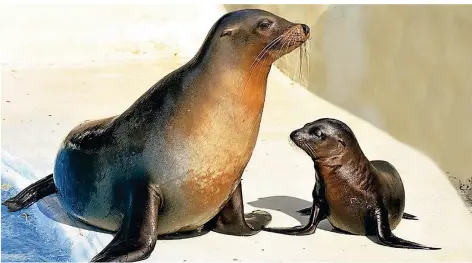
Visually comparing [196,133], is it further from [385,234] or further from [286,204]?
[286,204]

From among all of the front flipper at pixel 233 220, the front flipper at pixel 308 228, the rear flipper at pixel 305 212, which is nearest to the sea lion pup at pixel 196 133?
the front flipper at pixel 233 220

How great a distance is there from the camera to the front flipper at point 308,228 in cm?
524

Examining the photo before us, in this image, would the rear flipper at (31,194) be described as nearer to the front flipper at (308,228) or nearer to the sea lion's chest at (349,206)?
the front flipper at (308,228)

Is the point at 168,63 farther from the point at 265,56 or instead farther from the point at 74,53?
the point at 265,56

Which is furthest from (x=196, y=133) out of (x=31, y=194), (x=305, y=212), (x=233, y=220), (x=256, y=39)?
(x=31, y=194)

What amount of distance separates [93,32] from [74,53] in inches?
24.1

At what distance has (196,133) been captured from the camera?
461cm

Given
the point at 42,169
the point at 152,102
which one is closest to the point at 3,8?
the point at 42,169

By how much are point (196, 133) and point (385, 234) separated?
4.43 feet

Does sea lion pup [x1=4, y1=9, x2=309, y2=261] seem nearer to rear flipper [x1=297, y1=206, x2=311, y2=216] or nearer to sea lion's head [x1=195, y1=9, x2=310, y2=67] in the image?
sea lion's head [x1=195, y1=9, x2=310, y2=67]

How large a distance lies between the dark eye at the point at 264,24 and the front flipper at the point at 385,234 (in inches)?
53.6

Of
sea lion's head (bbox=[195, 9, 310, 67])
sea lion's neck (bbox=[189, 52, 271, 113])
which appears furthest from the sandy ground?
sea lion's head (bbox=[195, 9, 310, 67])

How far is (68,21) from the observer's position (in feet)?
39.2

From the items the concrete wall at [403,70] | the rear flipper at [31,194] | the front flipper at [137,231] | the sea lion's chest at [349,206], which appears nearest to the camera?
the front flipper at [137,231]
